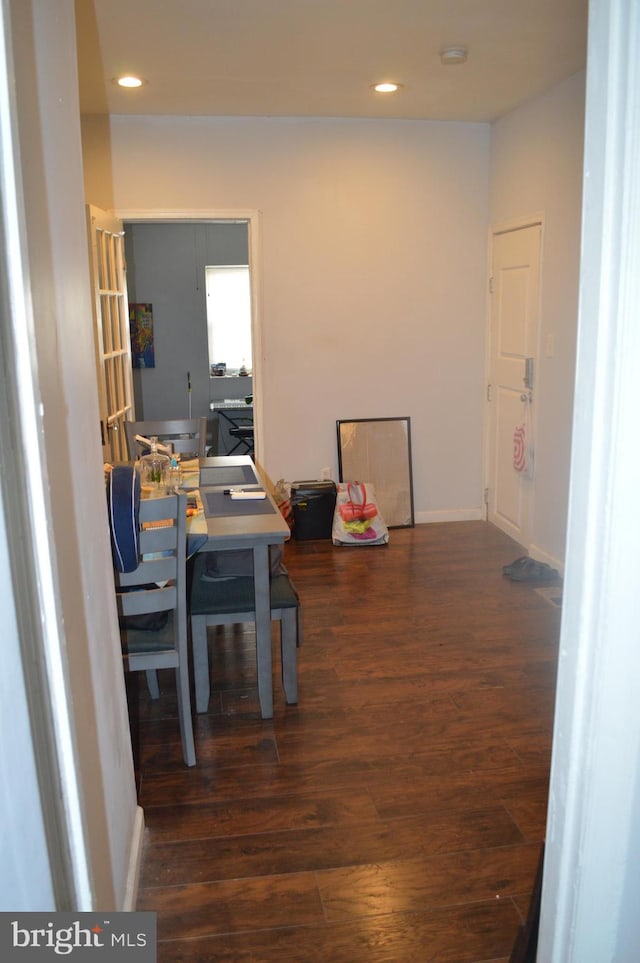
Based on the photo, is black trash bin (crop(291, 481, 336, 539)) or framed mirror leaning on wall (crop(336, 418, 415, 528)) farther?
framed mirror leaning on wall (crop(336, 418, 415, 528))

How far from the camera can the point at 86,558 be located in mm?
1762

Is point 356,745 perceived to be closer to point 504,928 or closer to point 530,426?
point 504,928

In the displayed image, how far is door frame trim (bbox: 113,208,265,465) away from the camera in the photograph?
199 inches

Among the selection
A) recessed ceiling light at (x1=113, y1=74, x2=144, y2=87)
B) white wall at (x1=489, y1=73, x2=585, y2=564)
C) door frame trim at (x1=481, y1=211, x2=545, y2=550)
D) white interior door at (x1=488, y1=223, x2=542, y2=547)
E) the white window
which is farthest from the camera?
the white window

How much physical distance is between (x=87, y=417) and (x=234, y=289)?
21.2ft

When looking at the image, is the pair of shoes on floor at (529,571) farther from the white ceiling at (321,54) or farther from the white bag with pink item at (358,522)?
the white ceiling at (321,54)

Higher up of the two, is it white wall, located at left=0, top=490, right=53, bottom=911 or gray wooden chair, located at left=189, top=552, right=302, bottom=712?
white wall, located at left=0, top=490, right=53, bottom=911

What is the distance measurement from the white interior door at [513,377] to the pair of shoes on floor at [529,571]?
1.46ft

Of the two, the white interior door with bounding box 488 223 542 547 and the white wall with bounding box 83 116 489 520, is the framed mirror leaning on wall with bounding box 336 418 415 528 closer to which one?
the white wall with bounding box 83 116 489 520

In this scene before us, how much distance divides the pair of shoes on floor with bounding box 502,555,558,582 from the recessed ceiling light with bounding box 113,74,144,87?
3311mm

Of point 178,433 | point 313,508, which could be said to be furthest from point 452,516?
point 178,433

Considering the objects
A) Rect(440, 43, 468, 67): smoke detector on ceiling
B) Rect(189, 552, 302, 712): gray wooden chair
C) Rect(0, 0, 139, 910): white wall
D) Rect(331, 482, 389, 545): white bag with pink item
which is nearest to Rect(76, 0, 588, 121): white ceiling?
Rect(440, 43, 468, 67): smoke detector on ceiling

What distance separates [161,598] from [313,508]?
2795 millimetres

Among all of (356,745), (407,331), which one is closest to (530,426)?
(407,331)
